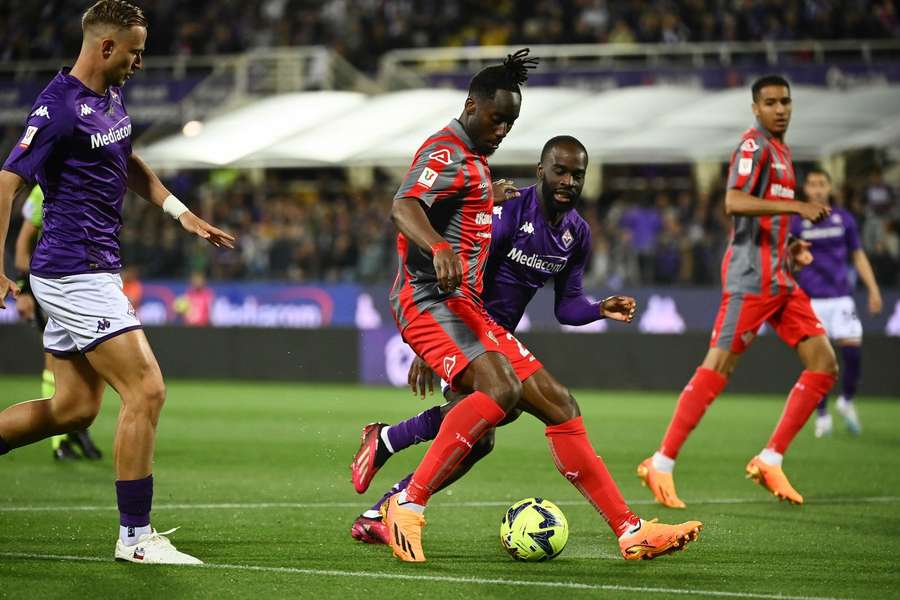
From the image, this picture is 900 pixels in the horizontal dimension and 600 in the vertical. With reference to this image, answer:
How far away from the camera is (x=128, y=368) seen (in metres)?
6.14

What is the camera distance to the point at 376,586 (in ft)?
18.8

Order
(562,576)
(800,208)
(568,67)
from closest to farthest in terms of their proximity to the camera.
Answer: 1. (562,576)
2. (800,208)
3. (568,67)

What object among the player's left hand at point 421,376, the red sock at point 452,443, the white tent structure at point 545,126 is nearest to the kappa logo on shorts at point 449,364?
the red sock at point 452,443

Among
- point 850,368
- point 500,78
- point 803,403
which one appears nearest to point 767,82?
point 803,403

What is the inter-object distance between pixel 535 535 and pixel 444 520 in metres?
1.47

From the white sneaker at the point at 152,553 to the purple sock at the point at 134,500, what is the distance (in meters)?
0.09

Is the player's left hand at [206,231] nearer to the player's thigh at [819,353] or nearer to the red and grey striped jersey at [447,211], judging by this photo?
the red and grey striped jersey at [447,211]

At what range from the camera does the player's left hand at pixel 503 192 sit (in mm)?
7094

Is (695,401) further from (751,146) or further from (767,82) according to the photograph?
(767,82)

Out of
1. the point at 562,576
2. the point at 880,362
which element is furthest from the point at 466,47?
the point at 562,576

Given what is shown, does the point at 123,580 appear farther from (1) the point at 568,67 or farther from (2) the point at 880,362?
(1) the point at 568,67

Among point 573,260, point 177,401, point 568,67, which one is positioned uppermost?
point 568,67

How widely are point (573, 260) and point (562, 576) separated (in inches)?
77.3

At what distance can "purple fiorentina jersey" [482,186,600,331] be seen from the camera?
7156 millimetres
